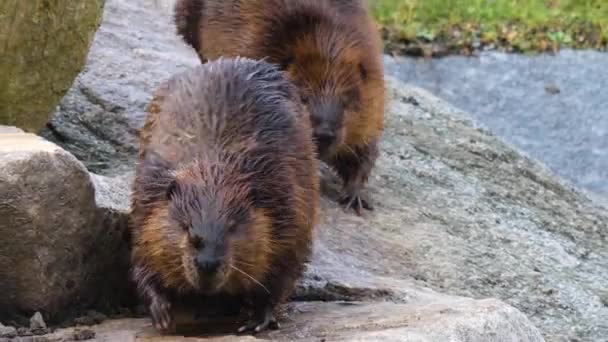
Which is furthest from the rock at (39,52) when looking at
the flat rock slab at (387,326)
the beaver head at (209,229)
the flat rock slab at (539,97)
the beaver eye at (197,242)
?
the flat rock slab at (539,97)

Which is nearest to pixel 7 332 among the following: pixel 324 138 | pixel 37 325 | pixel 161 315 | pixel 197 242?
pixel 37 325

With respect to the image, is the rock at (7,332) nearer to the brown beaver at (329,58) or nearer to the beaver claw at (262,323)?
the beaver claw at (262,323)

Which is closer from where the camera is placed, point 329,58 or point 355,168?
point 329,58

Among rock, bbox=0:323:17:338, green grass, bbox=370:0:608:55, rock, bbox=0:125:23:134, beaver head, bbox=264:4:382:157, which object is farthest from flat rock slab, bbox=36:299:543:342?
green grass, bbox=370:0:608:55

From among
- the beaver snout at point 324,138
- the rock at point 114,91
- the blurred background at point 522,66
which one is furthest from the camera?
the blurred background at point 522,66

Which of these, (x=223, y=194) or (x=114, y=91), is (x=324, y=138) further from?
(x=223, y=194)

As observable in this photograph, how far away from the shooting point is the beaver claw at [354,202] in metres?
6.46

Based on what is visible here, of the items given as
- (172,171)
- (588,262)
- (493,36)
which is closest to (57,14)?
(172,171)

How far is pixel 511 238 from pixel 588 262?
1.42ft

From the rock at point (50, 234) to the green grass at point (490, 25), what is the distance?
6.67 metres

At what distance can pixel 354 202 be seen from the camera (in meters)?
6.49

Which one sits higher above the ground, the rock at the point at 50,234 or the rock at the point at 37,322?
the rock at the point at 50,234

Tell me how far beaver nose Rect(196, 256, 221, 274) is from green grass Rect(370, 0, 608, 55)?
724 cm

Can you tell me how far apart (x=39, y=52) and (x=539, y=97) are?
623 centimetres
